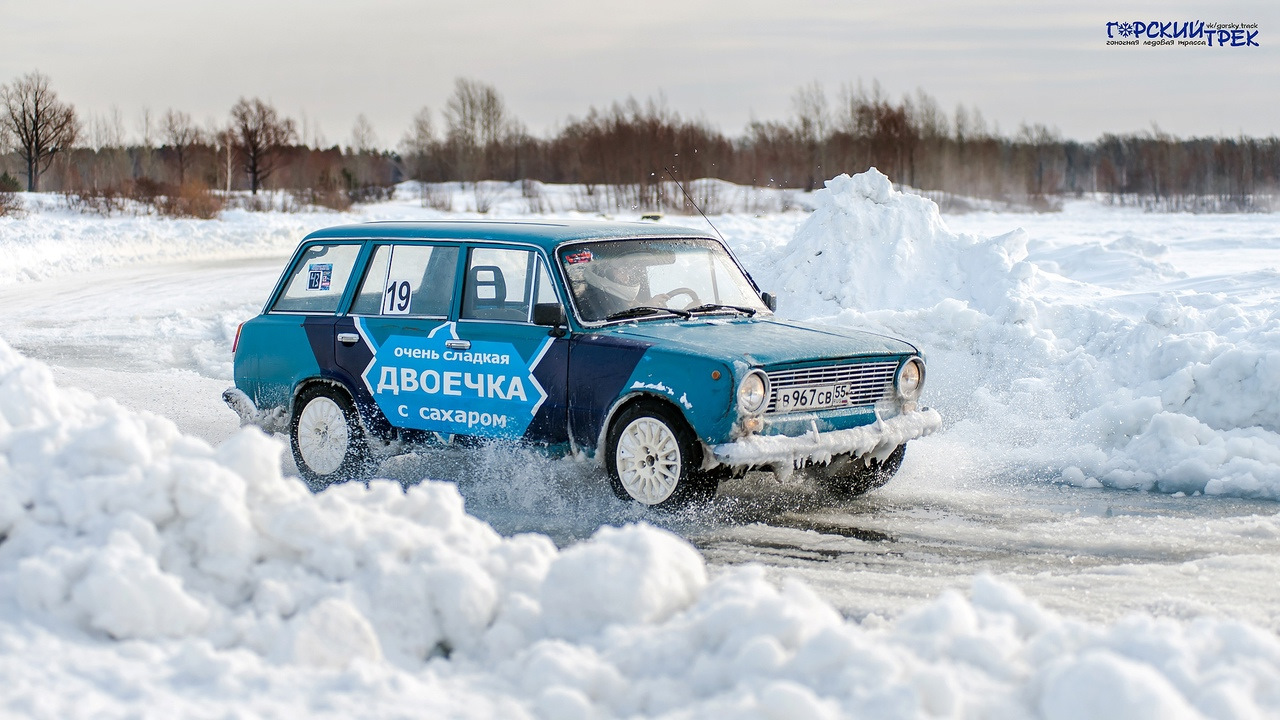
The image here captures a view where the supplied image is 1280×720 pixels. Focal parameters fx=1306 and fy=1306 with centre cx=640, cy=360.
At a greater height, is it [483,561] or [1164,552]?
[483,561]

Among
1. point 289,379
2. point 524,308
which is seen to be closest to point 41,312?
point 289,379

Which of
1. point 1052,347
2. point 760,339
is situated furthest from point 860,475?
point 1052,347

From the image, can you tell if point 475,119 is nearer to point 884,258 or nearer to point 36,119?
point 36,119

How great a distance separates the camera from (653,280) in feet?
26.9

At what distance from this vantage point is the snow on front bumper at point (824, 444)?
279 inches

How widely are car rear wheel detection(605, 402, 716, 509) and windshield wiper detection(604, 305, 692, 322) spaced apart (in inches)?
25.7

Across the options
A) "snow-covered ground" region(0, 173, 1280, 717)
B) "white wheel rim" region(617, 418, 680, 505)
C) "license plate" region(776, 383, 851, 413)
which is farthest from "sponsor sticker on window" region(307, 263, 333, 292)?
"license plate" region(776, 383, 851, 413)

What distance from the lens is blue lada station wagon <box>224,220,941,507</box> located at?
730cm

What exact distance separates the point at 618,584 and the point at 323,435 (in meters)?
4.81

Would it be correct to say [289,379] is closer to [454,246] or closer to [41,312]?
[454,246]

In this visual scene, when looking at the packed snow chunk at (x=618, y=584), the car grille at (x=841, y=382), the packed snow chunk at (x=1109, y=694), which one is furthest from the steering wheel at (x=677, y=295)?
the packed snow chunk at (x=1109, y=694)

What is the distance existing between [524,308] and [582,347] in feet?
1.81

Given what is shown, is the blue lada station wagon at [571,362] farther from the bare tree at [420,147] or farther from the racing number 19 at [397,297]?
the bare tree at [420,147]

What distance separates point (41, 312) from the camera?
1948 centimetres
